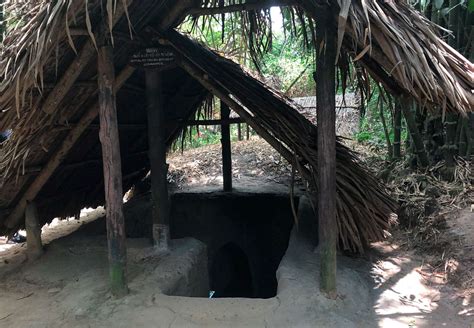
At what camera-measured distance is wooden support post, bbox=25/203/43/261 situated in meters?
4.38

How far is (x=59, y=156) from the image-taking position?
4.09m

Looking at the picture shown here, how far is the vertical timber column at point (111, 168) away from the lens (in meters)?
3.24

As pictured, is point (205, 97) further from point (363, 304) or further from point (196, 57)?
point (363, 304)

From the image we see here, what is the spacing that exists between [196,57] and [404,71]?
1.96m

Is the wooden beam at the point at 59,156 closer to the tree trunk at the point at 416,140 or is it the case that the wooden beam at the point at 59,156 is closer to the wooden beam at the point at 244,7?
the wooden beam at the point at 244,7

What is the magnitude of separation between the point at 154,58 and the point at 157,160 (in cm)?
100

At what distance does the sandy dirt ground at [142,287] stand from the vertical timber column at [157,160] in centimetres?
27

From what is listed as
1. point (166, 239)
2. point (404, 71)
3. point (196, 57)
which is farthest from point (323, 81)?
point (166, 239)

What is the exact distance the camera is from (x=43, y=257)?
4.35 meters

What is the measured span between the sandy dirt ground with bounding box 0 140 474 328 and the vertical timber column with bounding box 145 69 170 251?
27 centimetres

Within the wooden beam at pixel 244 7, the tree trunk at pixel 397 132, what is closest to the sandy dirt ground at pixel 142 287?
the tree trunk at pixel 397 132

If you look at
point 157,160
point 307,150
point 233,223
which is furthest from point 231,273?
point 307,150

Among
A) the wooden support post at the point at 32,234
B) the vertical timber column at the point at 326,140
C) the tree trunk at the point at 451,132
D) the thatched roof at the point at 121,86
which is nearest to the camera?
the thatched roof at the point at 121,86

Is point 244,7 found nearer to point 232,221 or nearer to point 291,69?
point 232,221
